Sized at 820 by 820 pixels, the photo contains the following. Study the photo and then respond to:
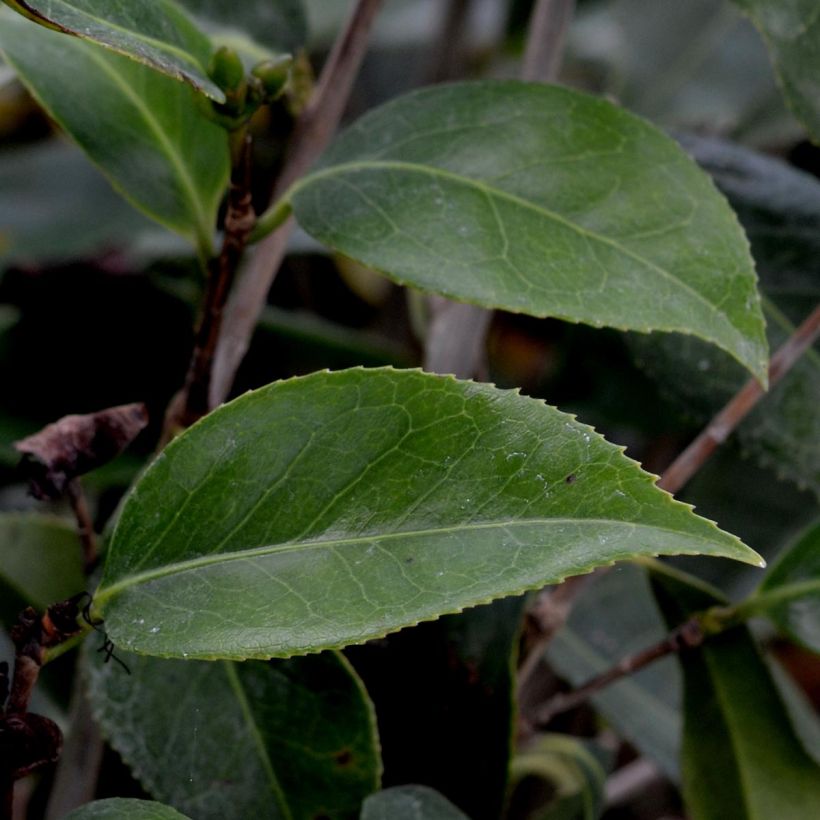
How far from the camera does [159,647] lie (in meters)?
0.39

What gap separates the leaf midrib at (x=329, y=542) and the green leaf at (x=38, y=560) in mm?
273

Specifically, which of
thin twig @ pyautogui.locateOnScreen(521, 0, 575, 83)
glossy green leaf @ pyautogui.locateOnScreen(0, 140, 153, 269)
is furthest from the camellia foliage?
glossy green leaf @ pyautogui.locateOnScreen(0, 140, 153, 269)

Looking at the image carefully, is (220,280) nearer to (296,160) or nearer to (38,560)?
(296,160)

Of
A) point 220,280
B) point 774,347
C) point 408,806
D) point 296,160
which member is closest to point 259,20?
point 296,160

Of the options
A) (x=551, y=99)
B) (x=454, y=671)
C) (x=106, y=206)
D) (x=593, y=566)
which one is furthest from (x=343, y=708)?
(x=106, y=206)

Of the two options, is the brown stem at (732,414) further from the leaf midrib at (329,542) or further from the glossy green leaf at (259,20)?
the glossy green leaf at (259,20)

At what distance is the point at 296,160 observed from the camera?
654 millimetres

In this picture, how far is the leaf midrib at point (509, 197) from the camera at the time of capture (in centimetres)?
48

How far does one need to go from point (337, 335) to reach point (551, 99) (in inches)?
16.9

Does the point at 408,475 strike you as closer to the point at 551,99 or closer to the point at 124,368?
the point at 551,99

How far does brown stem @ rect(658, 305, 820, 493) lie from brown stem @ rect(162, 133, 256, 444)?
0.83 feet

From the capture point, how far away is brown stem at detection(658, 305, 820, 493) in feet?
1.88

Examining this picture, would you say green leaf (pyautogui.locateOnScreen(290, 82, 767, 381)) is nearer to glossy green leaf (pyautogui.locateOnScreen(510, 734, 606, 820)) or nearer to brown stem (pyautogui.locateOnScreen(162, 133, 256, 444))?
brown stem (pyautogui.locateOnScreen(162, 133, 256, 444))

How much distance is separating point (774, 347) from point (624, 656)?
339 mm
